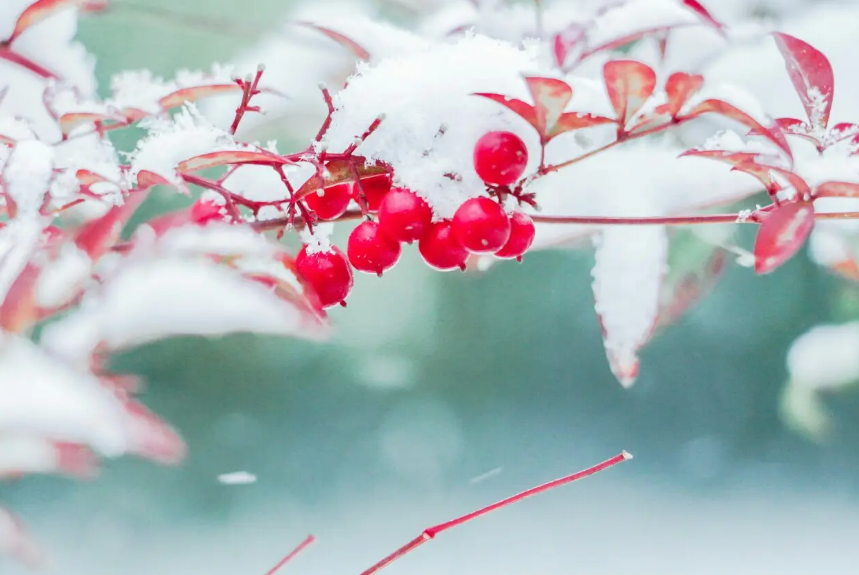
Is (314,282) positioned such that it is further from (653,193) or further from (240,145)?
(653,193)

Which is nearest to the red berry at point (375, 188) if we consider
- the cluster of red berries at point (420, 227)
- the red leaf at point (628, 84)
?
the cluster of red berries at point (420, 227)

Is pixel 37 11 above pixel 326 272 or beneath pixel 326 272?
above

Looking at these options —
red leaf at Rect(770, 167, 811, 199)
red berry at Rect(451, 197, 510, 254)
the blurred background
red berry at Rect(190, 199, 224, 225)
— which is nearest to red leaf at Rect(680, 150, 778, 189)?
red leaf at Rect(770, 167, 811, 199)

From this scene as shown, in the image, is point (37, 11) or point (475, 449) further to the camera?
point (475, 449)

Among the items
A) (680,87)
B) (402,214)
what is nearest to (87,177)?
(402,214)

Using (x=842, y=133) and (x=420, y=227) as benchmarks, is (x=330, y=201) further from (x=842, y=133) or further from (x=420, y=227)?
(x=842, y=133)

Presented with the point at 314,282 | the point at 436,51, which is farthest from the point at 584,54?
the point at 314,282

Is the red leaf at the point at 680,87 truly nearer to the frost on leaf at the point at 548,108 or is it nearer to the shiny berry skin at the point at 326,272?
the frost on leaf at the point at 548,108
